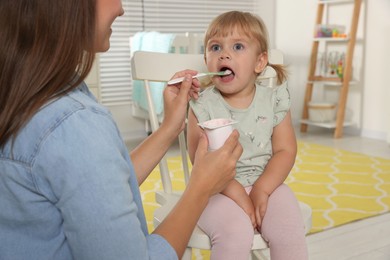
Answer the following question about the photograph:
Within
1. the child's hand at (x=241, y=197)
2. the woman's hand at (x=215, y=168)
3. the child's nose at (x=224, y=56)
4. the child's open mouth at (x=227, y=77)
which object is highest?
the child's nose at (x=224, y=56)

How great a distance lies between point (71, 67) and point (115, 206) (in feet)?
0.66

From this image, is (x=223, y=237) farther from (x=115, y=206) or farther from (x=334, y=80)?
(x=334, y=80)

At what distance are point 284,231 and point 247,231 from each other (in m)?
0.09

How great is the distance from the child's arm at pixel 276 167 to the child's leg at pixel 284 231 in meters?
0.03

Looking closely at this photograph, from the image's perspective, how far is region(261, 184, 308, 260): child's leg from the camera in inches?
43.2

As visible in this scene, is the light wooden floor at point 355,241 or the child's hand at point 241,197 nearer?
the child's hand at point 241,197

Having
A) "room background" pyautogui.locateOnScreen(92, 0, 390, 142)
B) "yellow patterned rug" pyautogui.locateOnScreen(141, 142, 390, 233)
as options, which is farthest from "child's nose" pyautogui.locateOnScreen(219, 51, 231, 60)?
"room background" pyautogui.locateOnScreen(92, 0, 390, 142)

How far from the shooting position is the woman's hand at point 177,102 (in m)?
1.17

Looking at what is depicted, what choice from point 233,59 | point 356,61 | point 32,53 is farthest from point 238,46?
point 356,61

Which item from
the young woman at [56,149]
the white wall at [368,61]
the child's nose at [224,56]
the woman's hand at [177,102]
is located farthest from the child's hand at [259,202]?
the white wall at [368,61]

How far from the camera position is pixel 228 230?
3.60ft

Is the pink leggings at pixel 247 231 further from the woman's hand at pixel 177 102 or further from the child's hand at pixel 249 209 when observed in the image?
the woman's hand at pixel 177 102

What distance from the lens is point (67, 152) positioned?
602 millimetres

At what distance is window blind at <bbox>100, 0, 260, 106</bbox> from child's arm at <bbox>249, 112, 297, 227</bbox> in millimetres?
2911
